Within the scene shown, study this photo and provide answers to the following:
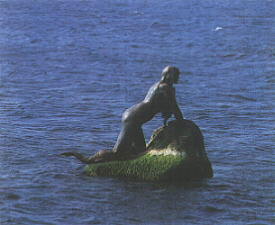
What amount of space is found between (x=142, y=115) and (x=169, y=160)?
1.22m

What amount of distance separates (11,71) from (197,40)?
12.2 meters

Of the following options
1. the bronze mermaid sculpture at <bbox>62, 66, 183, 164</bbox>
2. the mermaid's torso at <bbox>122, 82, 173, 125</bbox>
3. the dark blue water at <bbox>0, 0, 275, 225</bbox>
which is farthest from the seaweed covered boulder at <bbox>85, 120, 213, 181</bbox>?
the mermaid's torso at <bbox>122, 82, 173, 125</bbox>

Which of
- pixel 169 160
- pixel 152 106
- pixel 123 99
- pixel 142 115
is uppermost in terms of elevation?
pixel 152 106

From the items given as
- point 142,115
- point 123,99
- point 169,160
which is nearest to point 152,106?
point 142,115

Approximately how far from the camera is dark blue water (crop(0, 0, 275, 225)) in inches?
639

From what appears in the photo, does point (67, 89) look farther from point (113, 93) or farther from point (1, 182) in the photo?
point (1, 182)

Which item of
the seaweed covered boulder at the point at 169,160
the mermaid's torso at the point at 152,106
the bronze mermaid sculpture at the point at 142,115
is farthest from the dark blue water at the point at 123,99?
the mermaid's torso at the point at 152,106

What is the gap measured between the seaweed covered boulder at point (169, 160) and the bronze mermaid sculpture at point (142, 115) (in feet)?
0.67

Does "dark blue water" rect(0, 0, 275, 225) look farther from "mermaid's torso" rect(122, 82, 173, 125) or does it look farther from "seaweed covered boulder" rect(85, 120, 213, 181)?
"mermaid's torso" rect(122, 82, 173, 125)

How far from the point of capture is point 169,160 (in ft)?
57.5

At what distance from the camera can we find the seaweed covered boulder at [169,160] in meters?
17.5

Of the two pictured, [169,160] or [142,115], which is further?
[142,115]

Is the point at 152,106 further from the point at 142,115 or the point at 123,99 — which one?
the point at 123,99

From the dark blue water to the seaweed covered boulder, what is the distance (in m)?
0.33
